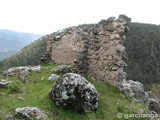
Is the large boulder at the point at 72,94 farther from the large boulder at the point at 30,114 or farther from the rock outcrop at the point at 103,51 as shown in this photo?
the rock outcrop at the point at 103,51

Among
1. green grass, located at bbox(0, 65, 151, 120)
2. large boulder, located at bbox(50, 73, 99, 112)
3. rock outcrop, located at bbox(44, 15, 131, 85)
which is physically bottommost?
green grass, located at bbox(0, 65, 151, 120)

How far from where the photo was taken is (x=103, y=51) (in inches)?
1051

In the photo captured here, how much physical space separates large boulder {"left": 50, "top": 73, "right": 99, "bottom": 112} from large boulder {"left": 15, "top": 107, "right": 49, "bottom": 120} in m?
2.08

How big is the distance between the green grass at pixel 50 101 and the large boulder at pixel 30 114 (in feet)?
1.45

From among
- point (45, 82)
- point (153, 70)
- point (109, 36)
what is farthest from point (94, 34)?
point (153, 70)

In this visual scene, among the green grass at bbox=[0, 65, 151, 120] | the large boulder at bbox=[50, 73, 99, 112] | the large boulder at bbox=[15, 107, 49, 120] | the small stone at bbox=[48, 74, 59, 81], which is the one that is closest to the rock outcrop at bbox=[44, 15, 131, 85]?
the green grass at bbox=[0, 65, 151, 120]

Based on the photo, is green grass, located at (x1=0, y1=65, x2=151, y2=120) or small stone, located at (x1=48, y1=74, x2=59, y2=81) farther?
small stone, located at (x1=48, y1=74, x2=59, y2=81)

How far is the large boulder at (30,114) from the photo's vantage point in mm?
17266

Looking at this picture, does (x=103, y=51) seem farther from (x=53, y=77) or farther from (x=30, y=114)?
(x=30, y=114)

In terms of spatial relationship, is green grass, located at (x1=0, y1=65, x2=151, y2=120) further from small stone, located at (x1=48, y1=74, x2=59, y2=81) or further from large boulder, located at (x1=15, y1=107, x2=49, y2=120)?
large boulder, located at (x1=15, y1=107, x2=49, y2=120)

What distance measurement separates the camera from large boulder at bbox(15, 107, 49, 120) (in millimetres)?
17266

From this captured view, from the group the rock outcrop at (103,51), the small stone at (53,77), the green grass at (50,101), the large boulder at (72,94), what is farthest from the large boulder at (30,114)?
the rock outcrop at (103,51)

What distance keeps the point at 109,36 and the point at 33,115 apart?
38.2 ft

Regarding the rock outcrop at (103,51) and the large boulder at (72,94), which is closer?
the large boulder at (72,94)
